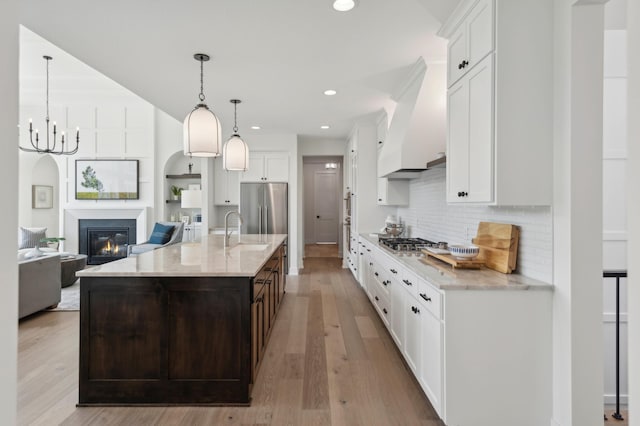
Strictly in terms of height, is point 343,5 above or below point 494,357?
above

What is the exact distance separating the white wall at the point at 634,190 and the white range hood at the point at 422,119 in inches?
88.1

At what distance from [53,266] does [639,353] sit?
5.38m

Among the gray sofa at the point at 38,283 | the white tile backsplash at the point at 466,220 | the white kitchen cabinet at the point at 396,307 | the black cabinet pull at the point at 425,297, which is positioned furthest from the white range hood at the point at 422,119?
the gray sofa at the point at 38,283

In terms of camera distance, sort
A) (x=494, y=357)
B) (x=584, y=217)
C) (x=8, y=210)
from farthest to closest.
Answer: (x=494, y=357), (x=584, y=217), (x=8, y=210)

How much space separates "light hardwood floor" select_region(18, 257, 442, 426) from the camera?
→ 7.04ft

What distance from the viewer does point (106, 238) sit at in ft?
25.5

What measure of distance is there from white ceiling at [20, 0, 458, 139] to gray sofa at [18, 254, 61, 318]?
234 cm

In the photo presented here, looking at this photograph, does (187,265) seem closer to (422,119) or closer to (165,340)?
(165,340)

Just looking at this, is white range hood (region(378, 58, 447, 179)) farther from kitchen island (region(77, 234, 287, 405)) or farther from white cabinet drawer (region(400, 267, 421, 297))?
kitchen island (region(77, 234, 287, 405))

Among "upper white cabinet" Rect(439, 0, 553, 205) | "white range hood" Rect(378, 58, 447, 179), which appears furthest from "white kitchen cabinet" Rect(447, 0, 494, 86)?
"white range hood" Rect(378, 58, 447, 179)

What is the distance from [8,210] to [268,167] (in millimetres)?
6146

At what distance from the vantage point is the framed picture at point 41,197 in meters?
7.75

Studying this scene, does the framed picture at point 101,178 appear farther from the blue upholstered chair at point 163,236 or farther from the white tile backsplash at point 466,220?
the white tile backsplash at point 466,220

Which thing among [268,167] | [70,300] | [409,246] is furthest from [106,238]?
[409,246]
